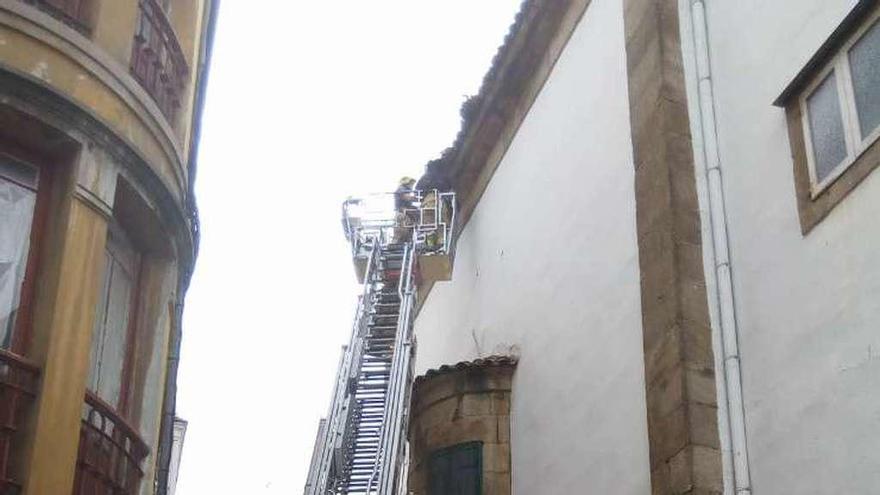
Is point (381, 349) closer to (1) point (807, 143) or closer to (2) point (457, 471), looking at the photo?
(2) point (457, 471)

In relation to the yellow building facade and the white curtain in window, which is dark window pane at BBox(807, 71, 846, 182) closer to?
the yellow building facade

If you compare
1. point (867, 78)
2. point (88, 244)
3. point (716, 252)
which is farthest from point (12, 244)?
point (867, 78)

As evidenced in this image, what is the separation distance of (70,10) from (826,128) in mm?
Answer: 6154

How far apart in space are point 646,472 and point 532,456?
133 inches

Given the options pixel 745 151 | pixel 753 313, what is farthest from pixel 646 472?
pixel 745 151

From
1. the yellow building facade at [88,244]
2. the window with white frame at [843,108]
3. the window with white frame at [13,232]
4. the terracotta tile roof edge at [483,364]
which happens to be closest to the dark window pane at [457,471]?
the terracotta tile roof edge at [483,364]

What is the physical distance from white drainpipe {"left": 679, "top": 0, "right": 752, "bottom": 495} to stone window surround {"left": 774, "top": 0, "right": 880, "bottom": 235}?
3.77ft

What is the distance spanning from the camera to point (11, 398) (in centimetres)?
793

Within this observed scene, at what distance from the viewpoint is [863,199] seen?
28.2ft

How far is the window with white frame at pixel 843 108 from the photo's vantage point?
8.88 metres

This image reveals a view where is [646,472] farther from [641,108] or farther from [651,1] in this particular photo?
[651,1]

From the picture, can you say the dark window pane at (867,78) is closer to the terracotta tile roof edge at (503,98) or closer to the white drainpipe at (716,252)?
the white drainpipe at (716,252)

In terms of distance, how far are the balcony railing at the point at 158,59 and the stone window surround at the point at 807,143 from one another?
545 cm

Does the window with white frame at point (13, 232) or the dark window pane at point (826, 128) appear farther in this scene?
the dark window pane at point (826, 128)
